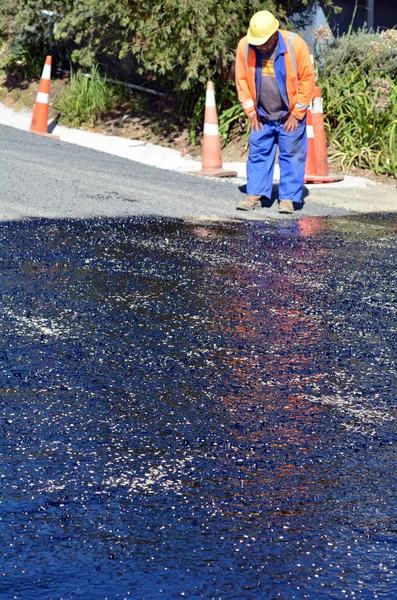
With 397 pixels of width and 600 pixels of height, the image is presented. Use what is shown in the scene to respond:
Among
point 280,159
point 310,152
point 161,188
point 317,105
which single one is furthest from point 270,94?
point 317,105

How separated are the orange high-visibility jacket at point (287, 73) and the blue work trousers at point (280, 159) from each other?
0.23 metres

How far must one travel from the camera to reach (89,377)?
14.7ft

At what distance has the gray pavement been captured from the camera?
346 inches

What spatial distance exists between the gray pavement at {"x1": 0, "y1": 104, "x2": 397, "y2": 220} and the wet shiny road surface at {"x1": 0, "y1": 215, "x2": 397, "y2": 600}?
1.84 metres

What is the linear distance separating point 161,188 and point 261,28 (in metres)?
1.94

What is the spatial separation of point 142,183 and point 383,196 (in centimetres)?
254

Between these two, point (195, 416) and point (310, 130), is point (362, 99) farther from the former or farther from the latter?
Result: point (195, 416)

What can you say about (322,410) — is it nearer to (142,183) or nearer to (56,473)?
(56,473)

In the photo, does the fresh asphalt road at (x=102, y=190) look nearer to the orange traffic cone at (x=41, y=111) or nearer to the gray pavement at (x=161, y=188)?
the gray pavement at (x=161, y=188)

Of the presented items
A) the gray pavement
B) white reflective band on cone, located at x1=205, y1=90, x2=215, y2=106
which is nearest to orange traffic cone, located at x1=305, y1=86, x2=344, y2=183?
the gray pavement

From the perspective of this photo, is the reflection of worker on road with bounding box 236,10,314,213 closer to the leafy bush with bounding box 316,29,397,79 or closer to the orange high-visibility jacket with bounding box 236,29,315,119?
the orange high-visibility jacket with bounding box 236,29,315,119

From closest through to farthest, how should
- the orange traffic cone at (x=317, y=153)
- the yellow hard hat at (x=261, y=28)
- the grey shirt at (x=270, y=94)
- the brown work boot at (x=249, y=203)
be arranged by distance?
the yellow hard hat at (x=261, y=28) → the grey shirt at (x=270, y=94) → the brown work boot at (x=249, y=203) → the orange traffic cone at (x=317, y=153)

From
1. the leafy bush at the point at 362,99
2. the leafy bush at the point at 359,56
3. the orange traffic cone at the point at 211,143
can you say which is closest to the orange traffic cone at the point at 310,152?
the leafy bush at the point at 362,99

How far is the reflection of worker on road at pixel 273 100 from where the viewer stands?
353 inches
